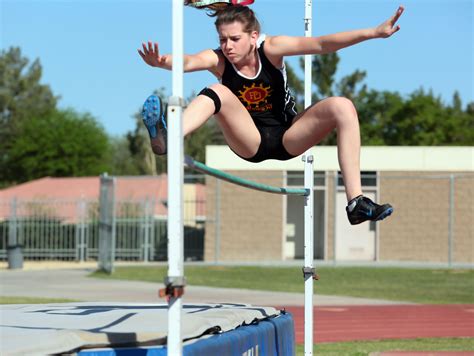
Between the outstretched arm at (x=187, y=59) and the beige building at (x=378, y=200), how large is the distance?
20.0 m

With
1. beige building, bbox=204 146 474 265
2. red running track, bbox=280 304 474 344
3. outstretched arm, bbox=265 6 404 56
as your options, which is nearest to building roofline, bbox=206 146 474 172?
beige building, bbox=204 146 474 265

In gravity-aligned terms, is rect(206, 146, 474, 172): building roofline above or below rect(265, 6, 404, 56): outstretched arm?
above

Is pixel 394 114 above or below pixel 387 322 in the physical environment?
above

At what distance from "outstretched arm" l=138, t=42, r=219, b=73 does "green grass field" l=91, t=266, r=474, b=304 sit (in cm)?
1078

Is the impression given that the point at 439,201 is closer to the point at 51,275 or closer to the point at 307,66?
the point at 51,275

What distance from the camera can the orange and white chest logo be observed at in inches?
189

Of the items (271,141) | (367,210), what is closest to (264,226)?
(271,141)

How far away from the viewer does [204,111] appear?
421cm

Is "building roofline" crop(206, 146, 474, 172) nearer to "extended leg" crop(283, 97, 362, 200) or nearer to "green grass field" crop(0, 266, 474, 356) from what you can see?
"green grass field" crop(0, 266, 474, 356)

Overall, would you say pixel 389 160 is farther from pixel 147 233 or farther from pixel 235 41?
pixel 235 41

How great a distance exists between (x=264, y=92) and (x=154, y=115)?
1.15m

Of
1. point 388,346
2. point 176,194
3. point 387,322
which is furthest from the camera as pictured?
point 387,322

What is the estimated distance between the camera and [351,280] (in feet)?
61.9

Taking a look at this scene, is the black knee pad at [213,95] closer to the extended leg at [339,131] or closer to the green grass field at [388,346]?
the extended leg at [339,131]
